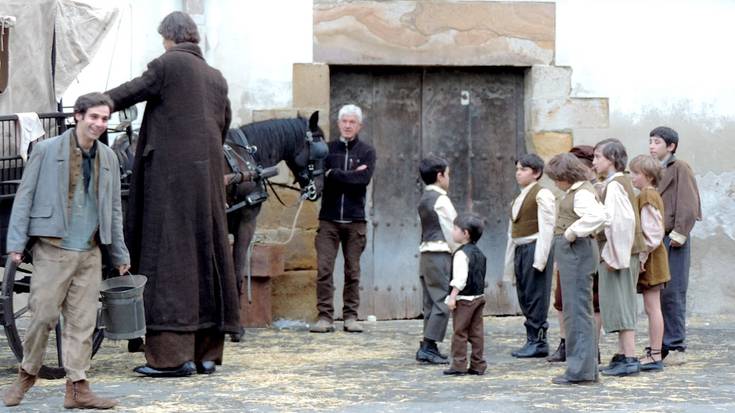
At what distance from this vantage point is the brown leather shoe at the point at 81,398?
7434mm

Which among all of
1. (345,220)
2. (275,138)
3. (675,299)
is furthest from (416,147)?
(675,299)

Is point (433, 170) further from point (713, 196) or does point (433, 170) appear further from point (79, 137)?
point (713, 196)

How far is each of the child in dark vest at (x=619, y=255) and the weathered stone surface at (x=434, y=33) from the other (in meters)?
3.68

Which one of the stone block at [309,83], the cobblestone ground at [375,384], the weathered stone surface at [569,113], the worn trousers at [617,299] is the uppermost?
the stone block at [309,83]

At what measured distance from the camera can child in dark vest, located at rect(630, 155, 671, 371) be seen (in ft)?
30.1

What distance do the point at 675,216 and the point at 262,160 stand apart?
345cm

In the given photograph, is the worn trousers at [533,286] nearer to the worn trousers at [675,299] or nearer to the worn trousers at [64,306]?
the worn trousers at [675,299]

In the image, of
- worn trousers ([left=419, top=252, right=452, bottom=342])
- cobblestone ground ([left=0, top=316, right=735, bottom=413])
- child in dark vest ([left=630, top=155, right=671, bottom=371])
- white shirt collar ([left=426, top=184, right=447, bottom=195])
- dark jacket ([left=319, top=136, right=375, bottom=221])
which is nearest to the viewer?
cobblestone ground ([left=0, top=316, right=735, bottom=413])

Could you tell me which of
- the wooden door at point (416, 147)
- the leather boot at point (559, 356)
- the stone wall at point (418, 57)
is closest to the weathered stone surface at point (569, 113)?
the stone wall at point (418, 57)

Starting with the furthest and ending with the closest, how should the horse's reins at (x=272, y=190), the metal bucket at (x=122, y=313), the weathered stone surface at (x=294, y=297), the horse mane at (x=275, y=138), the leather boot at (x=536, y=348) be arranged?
the weathered stone surface at (x=294, y=297), the horse mane at (x=275, y=138), the horse's reins at (x=272, y=190), the leather boot at (x=536, y=348), the metal bucket at (x=122, y=313)

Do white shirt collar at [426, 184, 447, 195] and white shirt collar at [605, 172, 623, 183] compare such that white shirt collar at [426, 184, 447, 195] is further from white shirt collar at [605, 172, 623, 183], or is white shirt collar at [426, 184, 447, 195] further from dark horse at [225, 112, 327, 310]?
dark horse at [225, 112, 327, 310]

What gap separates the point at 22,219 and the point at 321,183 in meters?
4.47

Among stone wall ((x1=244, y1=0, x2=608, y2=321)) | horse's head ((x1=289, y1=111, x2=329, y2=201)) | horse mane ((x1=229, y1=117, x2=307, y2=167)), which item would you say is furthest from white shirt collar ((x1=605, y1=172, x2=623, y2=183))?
stone wall ((x1=244, y1=0, x2=608, y2=321))

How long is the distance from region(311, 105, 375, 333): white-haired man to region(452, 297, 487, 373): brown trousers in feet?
9.28
